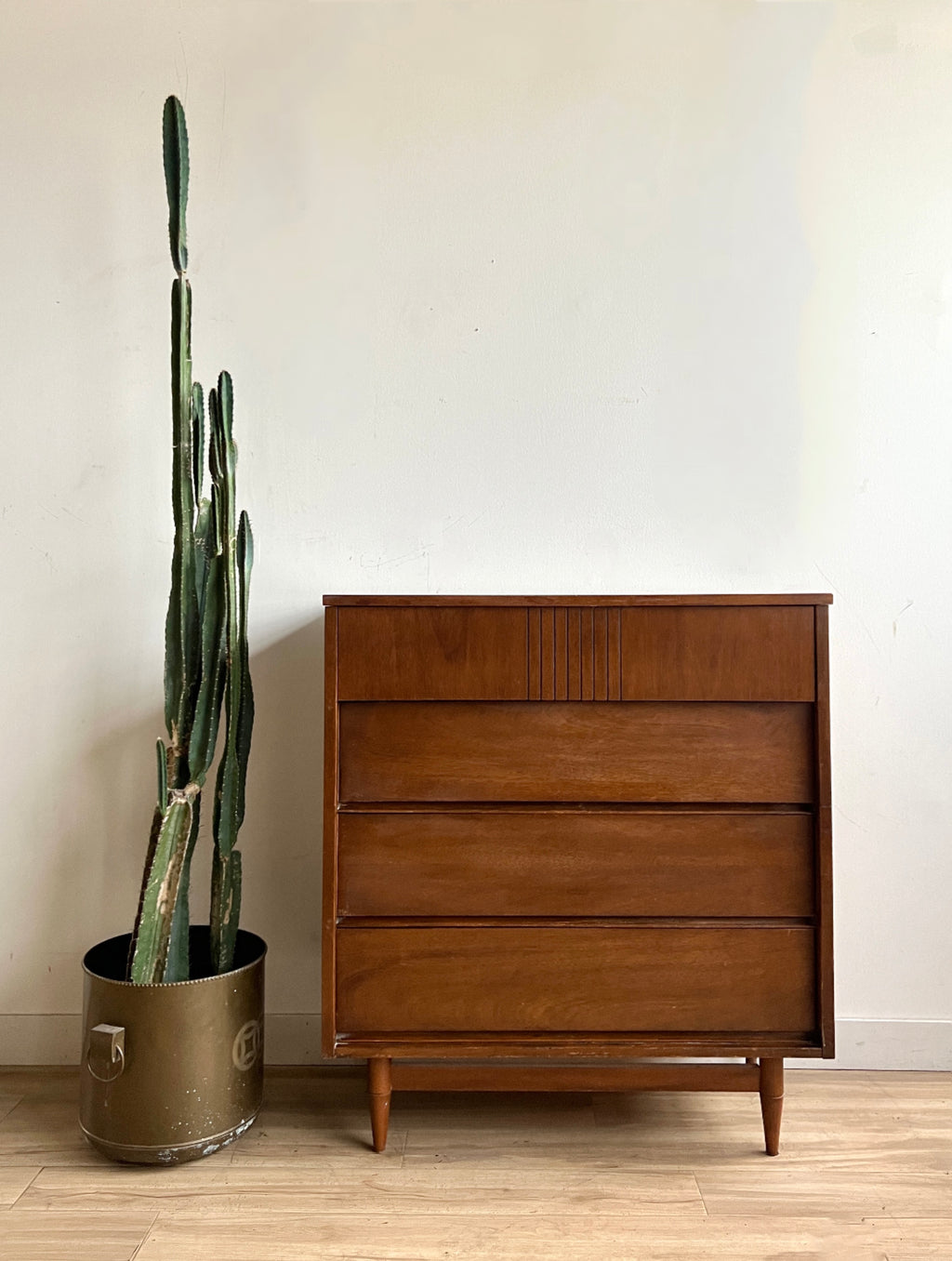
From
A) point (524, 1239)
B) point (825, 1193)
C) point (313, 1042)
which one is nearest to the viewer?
point (524, 1239)

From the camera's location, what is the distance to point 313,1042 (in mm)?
1926

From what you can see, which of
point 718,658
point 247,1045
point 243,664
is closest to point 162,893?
point 247,1045

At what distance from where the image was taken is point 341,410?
194cm

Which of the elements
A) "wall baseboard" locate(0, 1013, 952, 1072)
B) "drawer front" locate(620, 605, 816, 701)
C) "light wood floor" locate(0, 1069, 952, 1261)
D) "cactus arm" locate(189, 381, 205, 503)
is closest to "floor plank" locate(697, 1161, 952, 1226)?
"light wood floor" locate(0, 1069, 952, 1261)

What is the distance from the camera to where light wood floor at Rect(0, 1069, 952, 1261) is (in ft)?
4.44

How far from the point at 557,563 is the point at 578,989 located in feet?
2.68

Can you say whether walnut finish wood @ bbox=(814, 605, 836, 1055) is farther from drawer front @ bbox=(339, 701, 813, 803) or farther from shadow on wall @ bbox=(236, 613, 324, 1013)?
shadow on wall @ bbox=(236, 613, 324, 1013)

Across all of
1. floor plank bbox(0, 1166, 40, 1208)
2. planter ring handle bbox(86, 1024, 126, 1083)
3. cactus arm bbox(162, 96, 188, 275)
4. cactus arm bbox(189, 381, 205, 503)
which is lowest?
floor plank bbox(0, 1166, 40, 1208)

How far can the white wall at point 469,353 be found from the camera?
1938 mm

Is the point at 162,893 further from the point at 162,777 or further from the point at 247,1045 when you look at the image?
the point at 247,1045

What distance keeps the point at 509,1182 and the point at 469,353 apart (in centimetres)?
149

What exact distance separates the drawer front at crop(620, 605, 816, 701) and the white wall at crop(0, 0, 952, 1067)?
41 centimetres

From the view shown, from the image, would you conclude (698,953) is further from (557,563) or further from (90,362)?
(90,362)

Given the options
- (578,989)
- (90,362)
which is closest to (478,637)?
(578,989)
